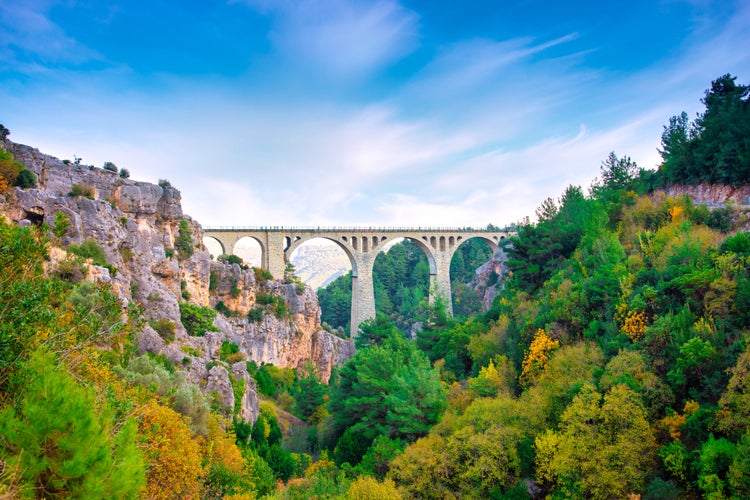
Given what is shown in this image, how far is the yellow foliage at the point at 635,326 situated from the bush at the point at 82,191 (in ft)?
62.4

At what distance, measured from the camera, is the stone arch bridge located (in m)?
33.2

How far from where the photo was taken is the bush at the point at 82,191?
1917 cm

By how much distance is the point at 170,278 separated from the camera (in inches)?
869

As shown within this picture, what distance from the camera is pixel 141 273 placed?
18438 millimetres

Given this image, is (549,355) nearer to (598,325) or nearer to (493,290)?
(598,325)

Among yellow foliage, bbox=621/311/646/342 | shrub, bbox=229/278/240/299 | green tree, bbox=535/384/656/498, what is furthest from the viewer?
shrub, bbox=229/278/240/299

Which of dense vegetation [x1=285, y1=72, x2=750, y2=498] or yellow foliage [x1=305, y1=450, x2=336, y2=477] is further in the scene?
yellow foliage [x1=305, y1=450, x2=336, y2=477]

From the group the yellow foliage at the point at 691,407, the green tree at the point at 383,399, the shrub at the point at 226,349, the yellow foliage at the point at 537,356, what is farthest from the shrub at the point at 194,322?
the yellow foliage at the point at 691,407

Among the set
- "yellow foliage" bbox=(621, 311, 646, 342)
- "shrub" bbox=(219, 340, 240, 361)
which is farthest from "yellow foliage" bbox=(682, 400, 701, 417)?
"shrub" bbox=(219, 340, 240, 361)

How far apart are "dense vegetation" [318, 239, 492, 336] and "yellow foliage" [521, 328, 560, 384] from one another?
95.8 ft

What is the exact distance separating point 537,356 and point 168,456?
1178 centimetres

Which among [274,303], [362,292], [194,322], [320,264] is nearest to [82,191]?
[194,322]

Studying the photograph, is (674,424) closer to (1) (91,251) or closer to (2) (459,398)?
(2) (459,398)

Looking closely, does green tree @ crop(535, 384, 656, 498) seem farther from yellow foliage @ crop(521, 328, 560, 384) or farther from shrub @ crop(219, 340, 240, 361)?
shrub @ crop(219, 340, 240, 361)
